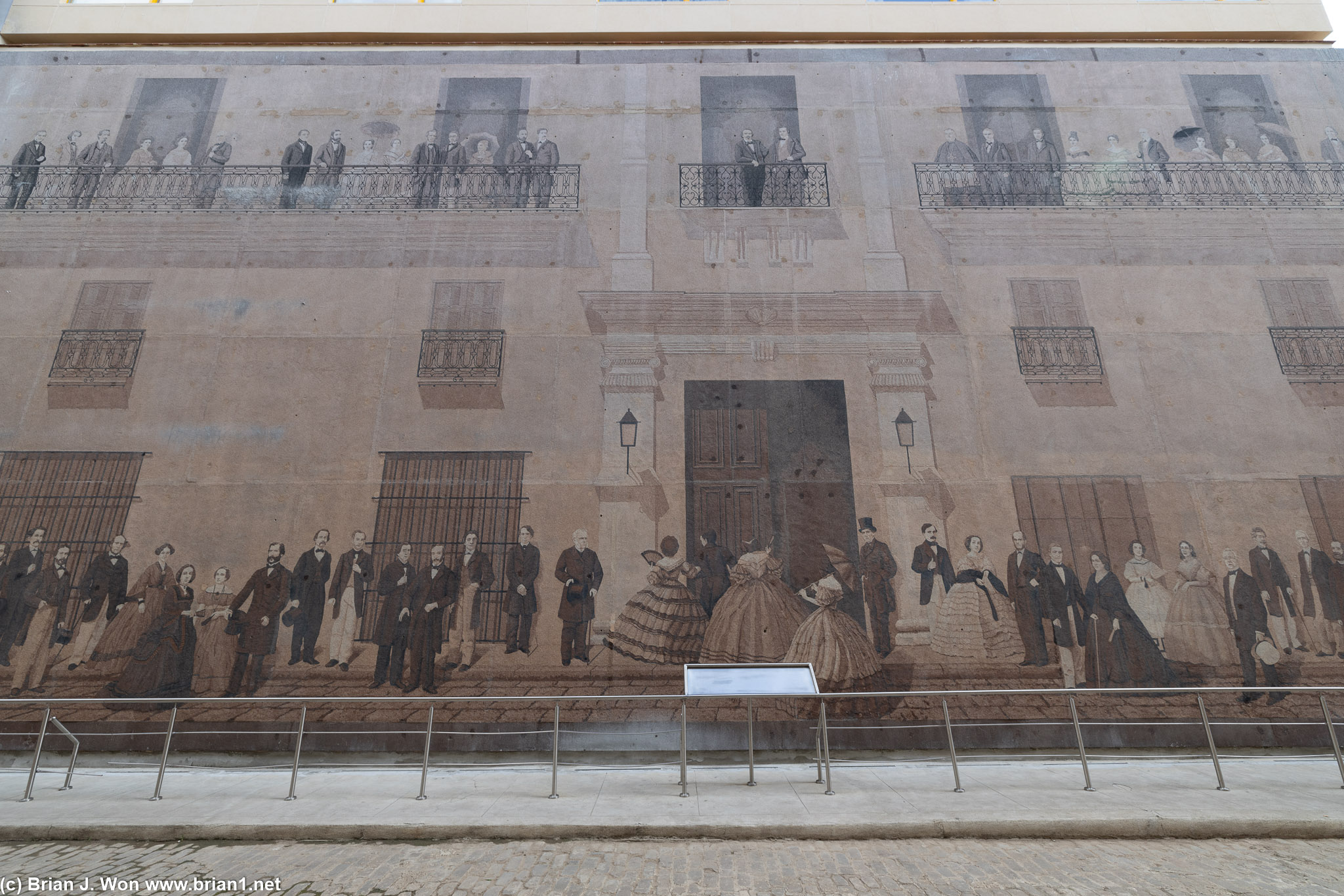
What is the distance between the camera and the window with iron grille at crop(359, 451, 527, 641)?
7602 mm

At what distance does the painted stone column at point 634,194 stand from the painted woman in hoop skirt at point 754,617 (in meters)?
3.63

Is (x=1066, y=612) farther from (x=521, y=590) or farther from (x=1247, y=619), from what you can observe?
(x=521, y=590)

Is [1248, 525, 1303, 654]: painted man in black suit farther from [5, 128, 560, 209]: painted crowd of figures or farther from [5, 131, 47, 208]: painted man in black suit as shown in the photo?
[5, 131, 47, 208]: painted man in black suit

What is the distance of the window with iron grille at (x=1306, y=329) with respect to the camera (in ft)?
27.6

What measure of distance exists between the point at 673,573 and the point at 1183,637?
521 centimetres

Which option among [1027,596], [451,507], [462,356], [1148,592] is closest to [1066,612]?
[1027,596]

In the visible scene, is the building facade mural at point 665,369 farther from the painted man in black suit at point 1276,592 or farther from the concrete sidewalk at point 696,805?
the concrete sidewalk at point 696,805

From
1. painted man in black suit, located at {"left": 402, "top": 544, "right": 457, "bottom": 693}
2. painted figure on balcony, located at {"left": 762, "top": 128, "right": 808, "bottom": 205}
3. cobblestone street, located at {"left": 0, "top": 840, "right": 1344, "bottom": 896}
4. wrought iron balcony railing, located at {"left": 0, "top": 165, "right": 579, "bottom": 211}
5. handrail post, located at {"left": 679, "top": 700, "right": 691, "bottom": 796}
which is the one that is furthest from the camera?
painted figure on balcony, located at {"left": 762, "top": 128, "right": 808, "bottom": 205}

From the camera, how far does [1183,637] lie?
24.1 feet

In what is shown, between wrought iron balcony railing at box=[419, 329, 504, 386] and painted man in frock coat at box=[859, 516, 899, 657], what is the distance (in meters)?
4.49

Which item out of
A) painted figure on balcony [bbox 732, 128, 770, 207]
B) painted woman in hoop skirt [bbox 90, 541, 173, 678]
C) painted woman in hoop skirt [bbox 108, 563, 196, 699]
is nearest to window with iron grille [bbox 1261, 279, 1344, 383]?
painted figure on balcony [bbox 732, 128, 770, 207]

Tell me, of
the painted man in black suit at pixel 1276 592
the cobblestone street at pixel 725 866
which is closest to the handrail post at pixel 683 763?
the cobblestone street at pixel 725 866

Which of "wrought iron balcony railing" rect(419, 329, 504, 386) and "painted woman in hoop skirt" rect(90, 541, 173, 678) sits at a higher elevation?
"wrought iron balcony railing" rect(419, 329, 504, 386)

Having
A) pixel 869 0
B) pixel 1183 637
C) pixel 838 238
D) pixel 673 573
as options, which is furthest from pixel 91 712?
pixel 869 0
